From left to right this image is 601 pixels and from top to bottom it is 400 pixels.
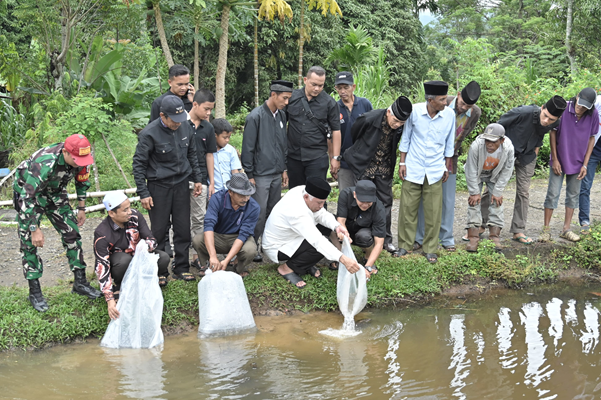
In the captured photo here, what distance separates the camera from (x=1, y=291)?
4695 mm

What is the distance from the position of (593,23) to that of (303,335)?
16.9m

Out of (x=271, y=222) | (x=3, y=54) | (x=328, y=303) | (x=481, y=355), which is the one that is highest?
(x=3, y=54)

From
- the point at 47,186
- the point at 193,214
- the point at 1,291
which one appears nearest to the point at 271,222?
the point at 193,214

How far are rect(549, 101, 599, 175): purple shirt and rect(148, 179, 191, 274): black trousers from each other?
4461 millimetres

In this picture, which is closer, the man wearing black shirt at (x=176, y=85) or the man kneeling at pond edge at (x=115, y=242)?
the man kneeling at pond edge at (x=115, y=242)

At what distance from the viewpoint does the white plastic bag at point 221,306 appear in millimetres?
4320

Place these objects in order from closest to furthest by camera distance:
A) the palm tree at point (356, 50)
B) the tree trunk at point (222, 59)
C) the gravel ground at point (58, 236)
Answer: the gravel ground at point (58, 236), the tree trunk at point (222, 59), the palm tree at point (356, 50)

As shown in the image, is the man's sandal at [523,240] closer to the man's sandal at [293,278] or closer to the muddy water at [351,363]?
the muddy water at [351,363]

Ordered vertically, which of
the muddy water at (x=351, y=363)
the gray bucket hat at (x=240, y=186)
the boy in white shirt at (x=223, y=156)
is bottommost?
the muddy water at (x=351, y=363)

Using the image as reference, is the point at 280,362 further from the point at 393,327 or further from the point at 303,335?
the point at 393,327

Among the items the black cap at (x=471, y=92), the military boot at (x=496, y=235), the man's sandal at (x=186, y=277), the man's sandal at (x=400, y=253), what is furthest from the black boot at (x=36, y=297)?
the military boot at (x=496, y=235)

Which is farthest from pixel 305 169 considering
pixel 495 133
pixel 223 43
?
pixel 223 43

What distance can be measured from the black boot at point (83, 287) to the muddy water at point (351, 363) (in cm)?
52

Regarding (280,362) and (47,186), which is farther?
(47,186)
